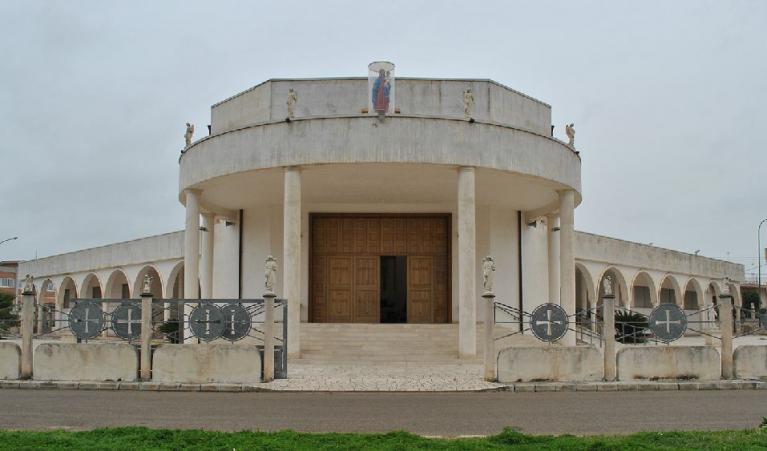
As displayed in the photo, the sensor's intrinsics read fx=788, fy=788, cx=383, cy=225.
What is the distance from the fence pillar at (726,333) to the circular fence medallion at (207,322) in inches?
416

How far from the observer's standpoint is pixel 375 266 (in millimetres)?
27031

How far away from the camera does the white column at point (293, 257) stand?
20141 mm

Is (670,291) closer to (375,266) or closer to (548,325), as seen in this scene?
(375,266)

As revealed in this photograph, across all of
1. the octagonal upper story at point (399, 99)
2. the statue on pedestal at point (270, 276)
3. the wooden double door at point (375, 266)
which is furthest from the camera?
the wooden double door at point (375, 266)

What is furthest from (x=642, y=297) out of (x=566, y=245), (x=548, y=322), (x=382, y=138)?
(x=548, y=322)

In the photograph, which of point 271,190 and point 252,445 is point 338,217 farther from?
point 252,445

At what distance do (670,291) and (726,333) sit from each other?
135ft

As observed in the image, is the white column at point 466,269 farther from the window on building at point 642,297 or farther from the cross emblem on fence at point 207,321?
the window on building at point 642,297

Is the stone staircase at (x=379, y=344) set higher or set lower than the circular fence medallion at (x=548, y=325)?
lower

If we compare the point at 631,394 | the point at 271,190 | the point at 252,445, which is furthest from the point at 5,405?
the point at 271,190

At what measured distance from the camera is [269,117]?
24297 millimetres

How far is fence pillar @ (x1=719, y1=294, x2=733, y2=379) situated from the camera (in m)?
16.6

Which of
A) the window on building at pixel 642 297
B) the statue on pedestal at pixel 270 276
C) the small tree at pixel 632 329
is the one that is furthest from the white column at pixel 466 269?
the window on building at pixel 642 297

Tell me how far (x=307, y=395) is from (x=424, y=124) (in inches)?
339
